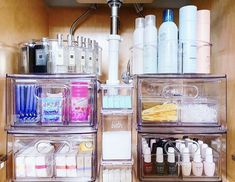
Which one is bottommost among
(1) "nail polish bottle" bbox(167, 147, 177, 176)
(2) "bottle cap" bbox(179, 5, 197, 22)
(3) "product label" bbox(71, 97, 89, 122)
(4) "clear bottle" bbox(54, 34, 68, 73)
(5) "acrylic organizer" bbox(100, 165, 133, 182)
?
(5) "acrylic organizer" bbox(100, 165, 133, 182)

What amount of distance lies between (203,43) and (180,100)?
0.91 feet

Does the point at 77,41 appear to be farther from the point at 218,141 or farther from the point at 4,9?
the point at 218,141

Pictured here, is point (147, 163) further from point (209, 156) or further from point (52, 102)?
point (52, 102)

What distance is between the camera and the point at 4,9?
98 cm

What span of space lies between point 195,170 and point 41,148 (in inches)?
26.8

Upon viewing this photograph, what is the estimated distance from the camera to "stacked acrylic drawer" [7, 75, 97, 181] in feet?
3.33

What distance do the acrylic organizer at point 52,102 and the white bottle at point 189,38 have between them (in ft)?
1.38

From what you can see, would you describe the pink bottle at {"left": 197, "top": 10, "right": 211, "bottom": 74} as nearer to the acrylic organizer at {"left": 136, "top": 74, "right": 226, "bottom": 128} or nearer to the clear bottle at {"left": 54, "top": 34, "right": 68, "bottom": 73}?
the acrylic organizer at {"left": 136, "top": 74, "right": 226, "bottom": 128}

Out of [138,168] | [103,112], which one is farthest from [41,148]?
[138,168]

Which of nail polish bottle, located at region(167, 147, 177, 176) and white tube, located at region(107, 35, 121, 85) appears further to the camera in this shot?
white tube, located at region(107, 35, 121, 85)

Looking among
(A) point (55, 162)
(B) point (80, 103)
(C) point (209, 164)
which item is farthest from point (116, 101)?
(C) point (209, 164)

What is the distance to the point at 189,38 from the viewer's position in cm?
106

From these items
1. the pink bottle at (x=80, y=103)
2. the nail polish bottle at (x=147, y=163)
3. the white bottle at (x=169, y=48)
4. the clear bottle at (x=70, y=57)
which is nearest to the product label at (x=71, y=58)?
the clear bottle at (x=70, y=57)

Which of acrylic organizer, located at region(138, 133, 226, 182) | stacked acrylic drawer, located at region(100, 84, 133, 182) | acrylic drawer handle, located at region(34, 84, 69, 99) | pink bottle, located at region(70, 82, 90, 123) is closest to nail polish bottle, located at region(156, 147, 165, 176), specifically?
acrylic organizer, located at region(138, 133, 226, 182)
